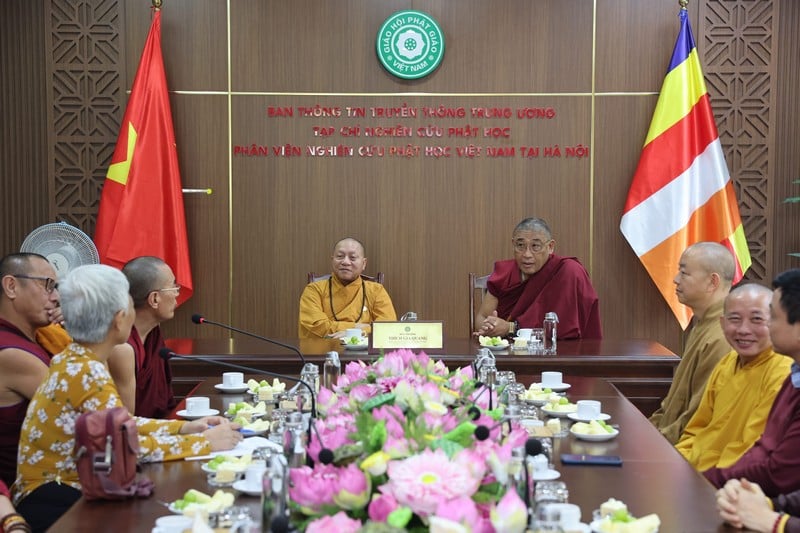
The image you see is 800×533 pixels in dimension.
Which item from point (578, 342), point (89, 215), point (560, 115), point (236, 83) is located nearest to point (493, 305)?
point (578, 342)

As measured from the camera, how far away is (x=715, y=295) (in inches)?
140

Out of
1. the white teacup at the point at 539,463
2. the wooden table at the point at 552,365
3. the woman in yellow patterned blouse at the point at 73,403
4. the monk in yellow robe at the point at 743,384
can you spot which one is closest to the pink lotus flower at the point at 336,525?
the white teacup at the point at 539,463

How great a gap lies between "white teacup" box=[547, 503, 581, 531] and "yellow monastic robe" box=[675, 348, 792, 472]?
1143mm

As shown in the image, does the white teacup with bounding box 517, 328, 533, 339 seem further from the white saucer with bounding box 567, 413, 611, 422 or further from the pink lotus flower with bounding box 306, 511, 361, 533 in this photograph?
the pink lotus flower with bounding box 306, 511, 361, 533

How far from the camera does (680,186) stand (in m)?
5.60

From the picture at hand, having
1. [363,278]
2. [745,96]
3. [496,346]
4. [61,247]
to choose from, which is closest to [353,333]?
[496,346]

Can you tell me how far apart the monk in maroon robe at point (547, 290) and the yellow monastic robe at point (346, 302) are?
2.17 feet

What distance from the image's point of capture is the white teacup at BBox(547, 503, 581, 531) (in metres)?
1.64

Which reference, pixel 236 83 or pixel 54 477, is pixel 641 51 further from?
pixel 54 477

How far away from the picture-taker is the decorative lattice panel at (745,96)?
560 centimetres

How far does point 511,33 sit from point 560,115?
23.9 inches

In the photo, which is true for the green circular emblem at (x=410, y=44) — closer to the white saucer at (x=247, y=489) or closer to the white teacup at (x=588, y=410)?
the white teacup at (x=588, y=410)

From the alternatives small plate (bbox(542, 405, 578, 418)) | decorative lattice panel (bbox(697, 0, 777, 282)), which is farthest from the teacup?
decorative lattice panel (bbox(697, 0, 777, 282))

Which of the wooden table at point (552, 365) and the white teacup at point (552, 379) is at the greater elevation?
the white teacup at point (552, 379)
